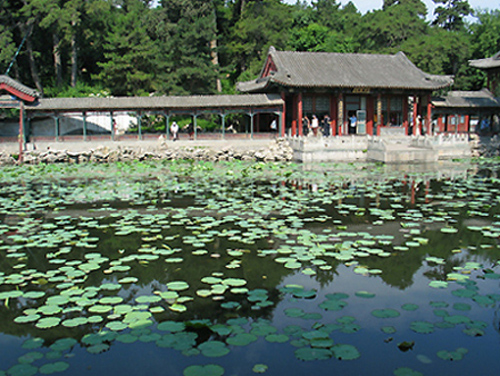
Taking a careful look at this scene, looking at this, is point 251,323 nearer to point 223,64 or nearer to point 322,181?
point 322,181

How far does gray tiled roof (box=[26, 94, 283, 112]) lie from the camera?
23203mm

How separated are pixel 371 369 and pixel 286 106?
23487 mm

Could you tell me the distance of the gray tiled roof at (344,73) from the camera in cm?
2469

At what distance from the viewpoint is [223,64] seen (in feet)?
134

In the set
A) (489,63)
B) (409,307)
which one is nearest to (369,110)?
(489,63)

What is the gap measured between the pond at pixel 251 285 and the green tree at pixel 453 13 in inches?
1841

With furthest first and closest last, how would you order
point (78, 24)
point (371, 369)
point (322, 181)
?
1. point (78, 24)
2. point (322, 181)
3. point (371, 369)

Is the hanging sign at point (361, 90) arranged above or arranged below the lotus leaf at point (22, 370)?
above

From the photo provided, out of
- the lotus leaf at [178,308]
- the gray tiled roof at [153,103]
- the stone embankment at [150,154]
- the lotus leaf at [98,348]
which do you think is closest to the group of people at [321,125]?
the gray tiled roof at [153,103]

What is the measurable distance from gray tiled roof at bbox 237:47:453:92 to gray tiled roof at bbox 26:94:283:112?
1298 millimetres

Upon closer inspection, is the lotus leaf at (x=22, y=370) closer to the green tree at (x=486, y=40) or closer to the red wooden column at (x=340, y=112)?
the red wooden column at (x=340, y=112)

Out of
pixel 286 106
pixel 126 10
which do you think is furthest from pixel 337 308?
pixel 126 10

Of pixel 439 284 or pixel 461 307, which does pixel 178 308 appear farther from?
pixel 439 284

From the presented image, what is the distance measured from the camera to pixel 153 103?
935 inches
